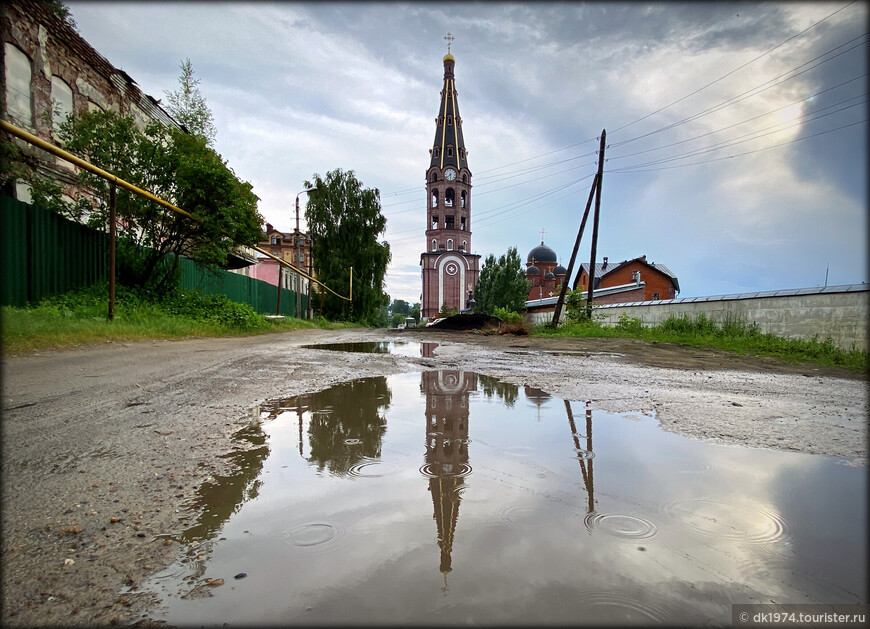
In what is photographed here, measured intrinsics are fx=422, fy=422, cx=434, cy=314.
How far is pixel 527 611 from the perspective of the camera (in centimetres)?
96

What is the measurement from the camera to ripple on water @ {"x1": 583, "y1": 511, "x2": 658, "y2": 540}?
4.35 feet

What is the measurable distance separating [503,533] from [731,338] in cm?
1349

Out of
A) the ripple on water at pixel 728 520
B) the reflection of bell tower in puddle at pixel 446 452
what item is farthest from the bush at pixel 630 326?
the ripple on water at pixel 728 520

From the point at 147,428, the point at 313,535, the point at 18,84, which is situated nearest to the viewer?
the point at 313,535

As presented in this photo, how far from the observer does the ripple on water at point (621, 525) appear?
4.35 ft

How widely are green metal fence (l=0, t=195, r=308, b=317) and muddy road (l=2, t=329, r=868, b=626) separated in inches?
134

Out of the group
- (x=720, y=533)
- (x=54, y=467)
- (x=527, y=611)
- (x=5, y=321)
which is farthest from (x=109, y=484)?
(x=5, y=321)

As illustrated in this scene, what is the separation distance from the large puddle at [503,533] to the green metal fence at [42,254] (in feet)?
26.1

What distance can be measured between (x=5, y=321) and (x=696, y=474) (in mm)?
7456

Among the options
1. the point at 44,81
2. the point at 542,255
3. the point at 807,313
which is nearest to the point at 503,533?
the point at 807,313

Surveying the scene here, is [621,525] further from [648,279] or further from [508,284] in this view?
[648,279]

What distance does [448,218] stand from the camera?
64.7 meters

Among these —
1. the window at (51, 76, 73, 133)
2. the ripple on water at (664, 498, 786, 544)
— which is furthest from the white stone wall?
the window at (51, 76, 73, 133)

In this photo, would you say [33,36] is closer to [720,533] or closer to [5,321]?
[5,321]
